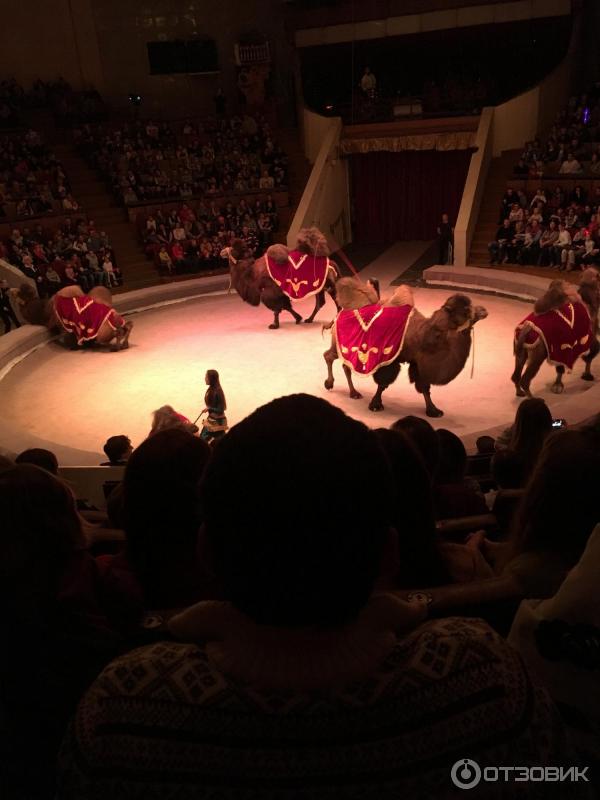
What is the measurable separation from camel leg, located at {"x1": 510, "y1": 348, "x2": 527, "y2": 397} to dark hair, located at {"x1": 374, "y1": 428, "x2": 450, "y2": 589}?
17.3ft

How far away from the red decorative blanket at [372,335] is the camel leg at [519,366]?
1.23 meters

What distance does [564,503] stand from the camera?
169cm

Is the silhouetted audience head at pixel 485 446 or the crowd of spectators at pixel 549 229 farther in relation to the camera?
the crowd of spectators at pixel 549 229

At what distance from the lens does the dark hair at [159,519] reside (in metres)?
1.87

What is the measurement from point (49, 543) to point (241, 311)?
10.5 m

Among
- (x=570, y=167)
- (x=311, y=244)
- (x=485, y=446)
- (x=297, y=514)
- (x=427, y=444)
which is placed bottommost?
(x=485, y=446)

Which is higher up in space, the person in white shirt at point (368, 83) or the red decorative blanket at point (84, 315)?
the person in white shirt at point (368, 83)

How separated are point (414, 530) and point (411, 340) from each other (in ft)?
15.8

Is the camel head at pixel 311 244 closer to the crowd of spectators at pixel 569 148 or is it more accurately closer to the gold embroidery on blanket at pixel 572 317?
the gold embroidery on blanket at pixel 572 317

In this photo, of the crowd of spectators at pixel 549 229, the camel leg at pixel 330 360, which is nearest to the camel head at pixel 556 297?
the camel leg at pixel 330 360

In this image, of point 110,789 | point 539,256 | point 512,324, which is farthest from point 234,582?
point 539,256

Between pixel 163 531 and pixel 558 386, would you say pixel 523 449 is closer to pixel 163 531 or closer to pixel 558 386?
pixel 163 531

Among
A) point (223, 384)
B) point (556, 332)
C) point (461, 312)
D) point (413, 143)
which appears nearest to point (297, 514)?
point (461, 312)

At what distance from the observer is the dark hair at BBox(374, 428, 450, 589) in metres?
1.92
